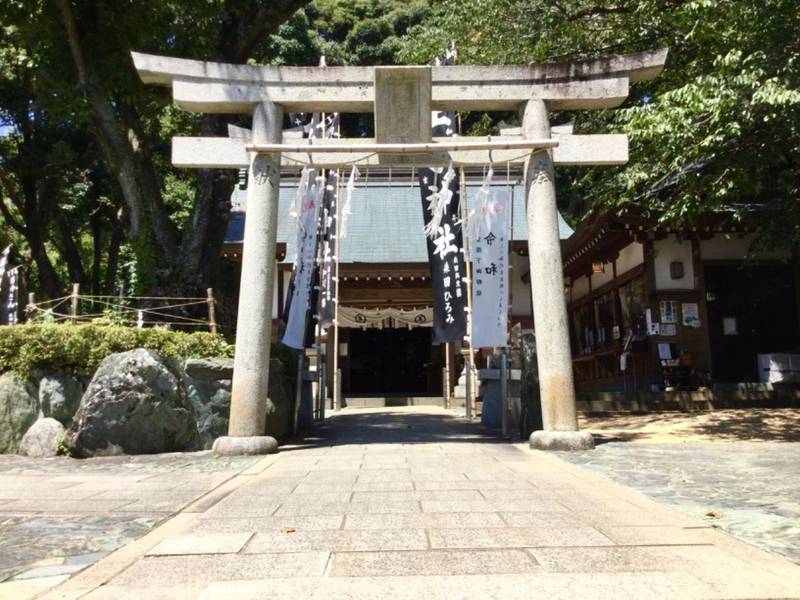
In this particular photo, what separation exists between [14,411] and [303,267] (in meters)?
4.29

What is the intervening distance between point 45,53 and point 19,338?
608 centimetres

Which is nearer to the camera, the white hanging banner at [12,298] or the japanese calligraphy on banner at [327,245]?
the japanese calligraphy on banner at [327,245]

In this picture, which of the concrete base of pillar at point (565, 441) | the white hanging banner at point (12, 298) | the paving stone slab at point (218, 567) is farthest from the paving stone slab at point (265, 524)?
the white hanging banner at point (12, 298)

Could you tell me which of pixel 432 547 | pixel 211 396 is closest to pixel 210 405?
pixel 211 396

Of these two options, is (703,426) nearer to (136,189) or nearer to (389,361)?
(136,189)

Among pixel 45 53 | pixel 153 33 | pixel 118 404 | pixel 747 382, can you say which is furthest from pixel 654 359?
pixel 45 53

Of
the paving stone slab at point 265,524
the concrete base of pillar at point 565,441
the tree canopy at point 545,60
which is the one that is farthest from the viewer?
the tree canopy at point 545,60

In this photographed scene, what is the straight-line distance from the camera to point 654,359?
1416cm

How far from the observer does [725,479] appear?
5.55 m

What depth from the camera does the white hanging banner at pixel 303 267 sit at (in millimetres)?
9539

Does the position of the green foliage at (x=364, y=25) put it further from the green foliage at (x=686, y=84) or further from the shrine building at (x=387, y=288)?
the green foliage at (x=686, y=84)

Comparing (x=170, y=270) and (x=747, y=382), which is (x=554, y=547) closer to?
(x=170, y=270)

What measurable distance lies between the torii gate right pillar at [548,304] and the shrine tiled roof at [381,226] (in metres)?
8.54

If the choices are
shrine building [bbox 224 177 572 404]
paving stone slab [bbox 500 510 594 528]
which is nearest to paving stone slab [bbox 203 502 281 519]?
paving stone slab [bbox 500 510 594 528]
